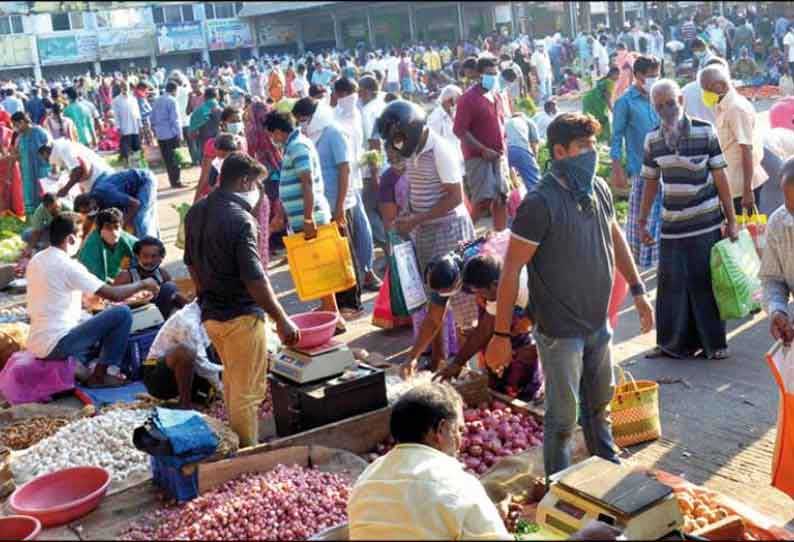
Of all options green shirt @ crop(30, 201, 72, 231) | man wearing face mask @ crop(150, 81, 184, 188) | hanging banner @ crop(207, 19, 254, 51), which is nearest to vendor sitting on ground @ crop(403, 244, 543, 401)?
green shirt @ crop(30, 201, 72, 231)

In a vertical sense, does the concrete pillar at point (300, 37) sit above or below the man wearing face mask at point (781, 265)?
above

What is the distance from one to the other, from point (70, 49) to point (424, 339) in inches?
607

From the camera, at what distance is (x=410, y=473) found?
2.93 m

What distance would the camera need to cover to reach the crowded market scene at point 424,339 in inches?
157

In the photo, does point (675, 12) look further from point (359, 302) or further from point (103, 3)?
point (359, 302)

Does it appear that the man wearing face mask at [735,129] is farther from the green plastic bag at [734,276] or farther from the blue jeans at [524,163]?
the blue jeans at [524,163]

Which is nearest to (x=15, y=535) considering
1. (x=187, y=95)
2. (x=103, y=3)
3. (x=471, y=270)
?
(x=471, y=270)

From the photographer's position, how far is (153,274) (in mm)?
7168

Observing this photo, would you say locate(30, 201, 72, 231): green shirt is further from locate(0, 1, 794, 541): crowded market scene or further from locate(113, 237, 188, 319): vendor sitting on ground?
locate(113, 237, 188, 319): vendor sitting on ground

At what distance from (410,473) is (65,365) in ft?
14.5

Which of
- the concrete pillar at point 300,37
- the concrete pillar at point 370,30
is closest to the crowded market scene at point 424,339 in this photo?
the concrete pillar at point 370,30

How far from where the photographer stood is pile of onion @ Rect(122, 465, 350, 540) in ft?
13.5

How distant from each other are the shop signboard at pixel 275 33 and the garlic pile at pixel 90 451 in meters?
41.0

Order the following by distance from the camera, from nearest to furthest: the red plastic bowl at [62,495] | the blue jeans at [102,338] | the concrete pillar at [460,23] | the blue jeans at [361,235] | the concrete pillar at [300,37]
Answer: the red plastic bowl at [62,495], the blue jeans at [102,338], the blue jeans at [361,235], the concrete pillar at [460,23], the concrete pillar at [300,37]
